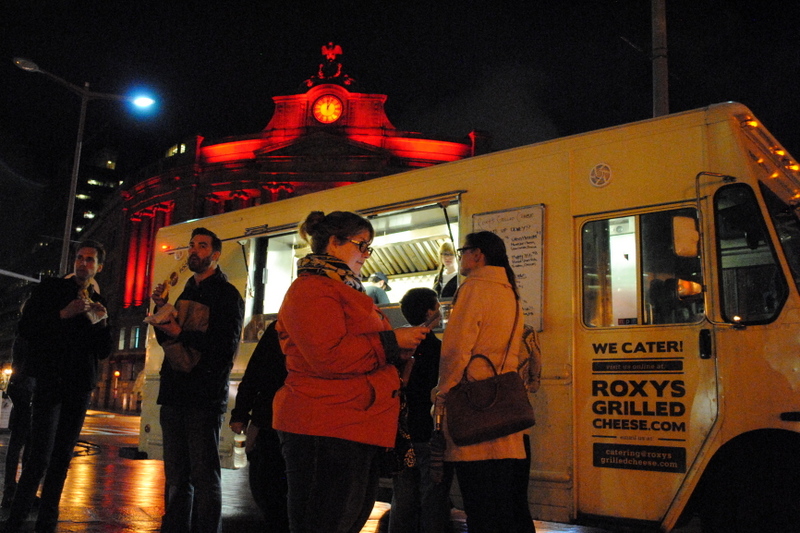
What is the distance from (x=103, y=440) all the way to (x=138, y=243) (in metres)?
38.8

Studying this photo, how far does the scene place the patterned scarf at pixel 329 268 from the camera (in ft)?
10.3

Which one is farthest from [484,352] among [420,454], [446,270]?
[446,270]

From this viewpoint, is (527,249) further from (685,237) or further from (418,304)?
(418,304)

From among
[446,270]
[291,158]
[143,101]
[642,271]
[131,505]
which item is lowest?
[131,505]

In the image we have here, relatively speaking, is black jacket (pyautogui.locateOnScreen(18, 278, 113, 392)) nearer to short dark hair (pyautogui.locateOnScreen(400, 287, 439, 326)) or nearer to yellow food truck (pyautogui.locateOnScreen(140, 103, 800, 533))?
short dark hair (pyautogui.locateOnScreen(400, 287, 439, 326))

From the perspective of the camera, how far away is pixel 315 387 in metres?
2.96

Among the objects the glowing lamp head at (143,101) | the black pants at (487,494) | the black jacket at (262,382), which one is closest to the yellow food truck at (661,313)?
the black pants at (487,494)

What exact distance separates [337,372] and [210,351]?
6.41ft

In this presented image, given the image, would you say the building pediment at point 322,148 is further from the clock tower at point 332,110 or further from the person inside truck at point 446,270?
the person inside truck at point 446,270

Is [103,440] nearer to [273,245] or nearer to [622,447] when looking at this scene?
[273,245]

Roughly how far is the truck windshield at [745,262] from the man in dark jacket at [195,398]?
3181 mm

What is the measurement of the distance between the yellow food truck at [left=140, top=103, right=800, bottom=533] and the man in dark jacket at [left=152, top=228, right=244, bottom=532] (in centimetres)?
221

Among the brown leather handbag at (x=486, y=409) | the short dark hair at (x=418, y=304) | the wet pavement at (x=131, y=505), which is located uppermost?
the short dark hair at (x=418, y=304)

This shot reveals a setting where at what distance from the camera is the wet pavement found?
238 inches
